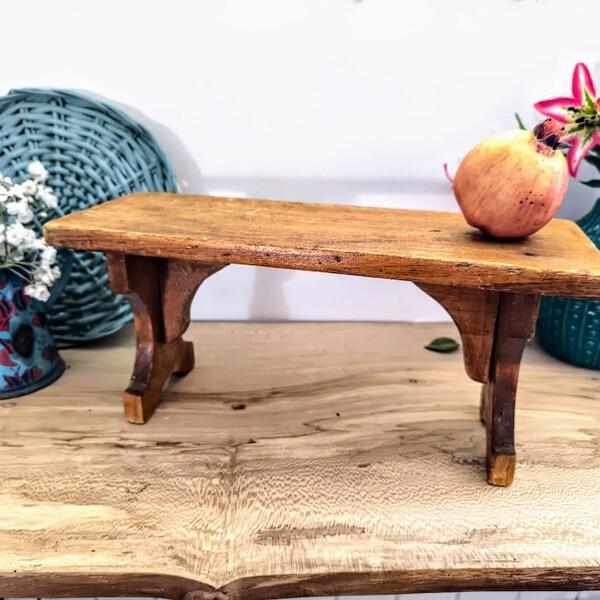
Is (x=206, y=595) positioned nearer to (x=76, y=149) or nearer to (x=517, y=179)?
(x=517, y=179)

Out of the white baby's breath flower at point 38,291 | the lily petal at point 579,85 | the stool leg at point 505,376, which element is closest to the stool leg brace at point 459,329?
the stool leg at point 505,376

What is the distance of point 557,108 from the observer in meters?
0.73

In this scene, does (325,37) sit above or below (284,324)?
above

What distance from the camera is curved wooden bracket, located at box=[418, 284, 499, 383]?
2.21ft

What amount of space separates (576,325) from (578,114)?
347 millimetres

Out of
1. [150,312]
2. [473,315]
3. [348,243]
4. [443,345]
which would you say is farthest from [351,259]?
[443,345]

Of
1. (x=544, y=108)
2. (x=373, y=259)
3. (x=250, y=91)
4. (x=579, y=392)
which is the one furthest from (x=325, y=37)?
(x=579, y=392)

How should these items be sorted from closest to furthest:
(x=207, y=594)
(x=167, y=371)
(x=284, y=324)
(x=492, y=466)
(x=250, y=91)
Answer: (x=207, y=594) < (x=492, y=466) < (x=167, y=371) < (x=250, y=91) < (x=284, y=324)

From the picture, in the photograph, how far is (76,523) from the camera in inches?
23.9

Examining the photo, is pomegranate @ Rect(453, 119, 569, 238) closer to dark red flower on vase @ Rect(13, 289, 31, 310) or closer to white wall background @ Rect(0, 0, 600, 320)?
white wall background @ Rect(0, 0, 600, 320)

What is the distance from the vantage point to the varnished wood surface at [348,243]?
0.60 m

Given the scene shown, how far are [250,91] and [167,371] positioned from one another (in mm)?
467

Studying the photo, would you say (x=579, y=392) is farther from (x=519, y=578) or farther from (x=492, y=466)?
(x=519, y=578)

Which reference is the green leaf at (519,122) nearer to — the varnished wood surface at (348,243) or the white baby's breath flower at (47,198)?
the varnished wood surface at (348,243)
